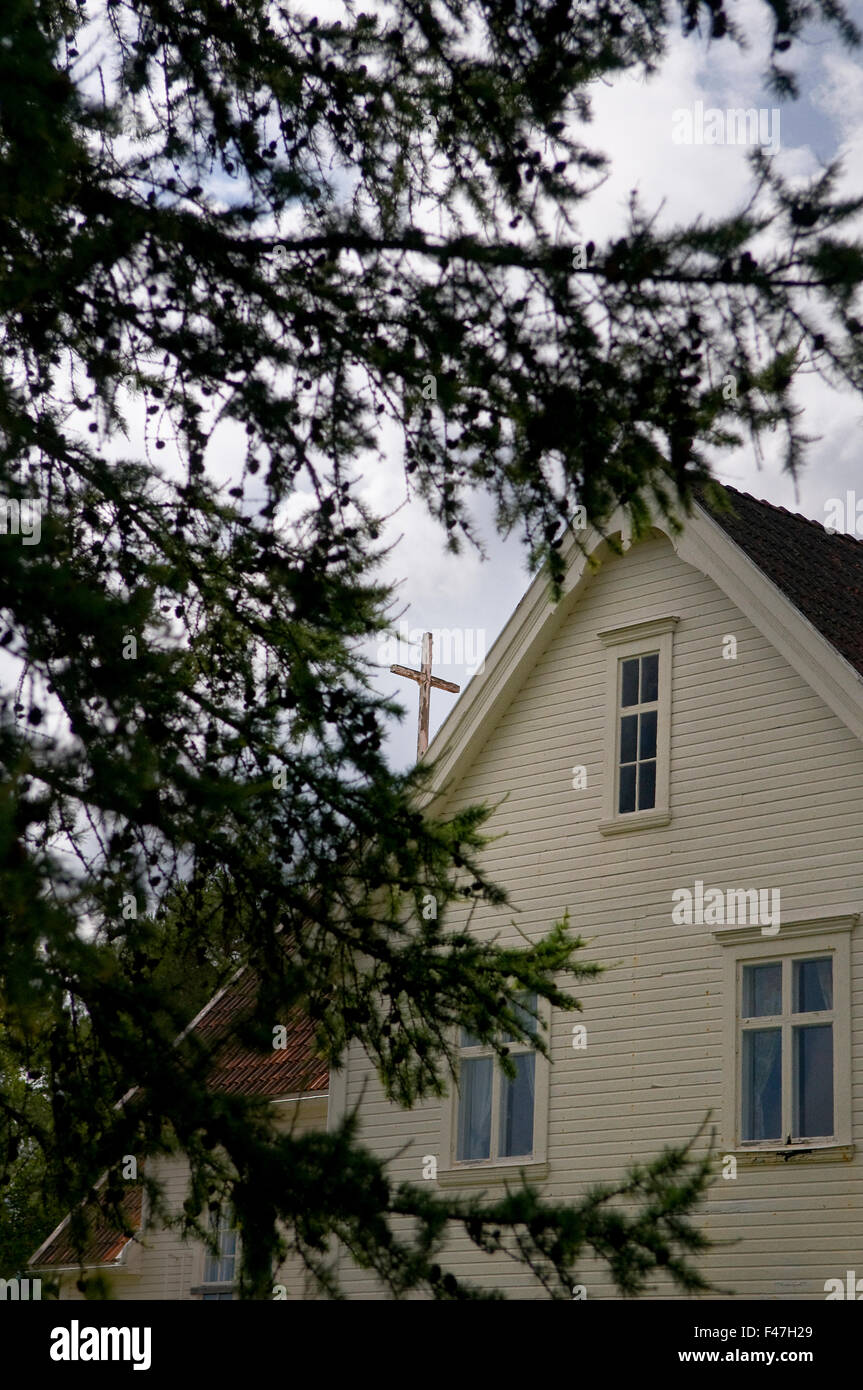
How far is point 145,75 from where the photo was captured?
6777 millimetres

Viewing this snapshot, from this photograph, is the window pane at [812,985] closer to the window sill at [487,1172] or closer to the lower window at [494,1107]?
the lower window at [494,1107]

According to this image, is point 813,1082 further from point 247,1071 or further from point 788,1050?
point 247,1071

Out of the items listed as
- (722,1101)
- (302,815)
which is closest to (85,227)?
(302,815)

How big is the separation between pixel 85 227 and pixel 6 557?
5.94 ft

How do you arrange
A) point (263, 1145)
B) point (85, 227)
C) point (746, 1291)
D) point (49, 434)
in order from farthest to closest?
point (746, 1291) → point (49, 434) → point (85, 227) → point (263, 1145)

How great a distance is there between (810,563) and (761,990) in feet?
14.6

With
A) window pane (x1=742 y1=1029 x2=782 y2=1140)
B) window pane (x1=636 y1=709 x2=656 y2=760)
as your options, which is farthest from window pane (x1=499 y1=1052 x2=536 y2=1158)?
window pane (x1=636 y1=709 x2=656 y2=760)

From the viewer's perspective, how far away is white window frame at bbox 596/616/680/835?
577 inches

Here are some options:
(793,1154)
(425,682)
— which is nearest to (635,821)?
(793,1154)

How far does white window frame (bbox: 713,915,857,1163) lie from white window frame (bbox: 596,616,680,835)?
146 cm

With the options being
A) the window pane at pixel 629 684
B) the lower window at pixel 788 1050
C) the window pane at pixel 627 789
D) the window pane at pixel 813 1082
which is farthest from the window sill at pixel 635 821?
the window pane at pixel 813 1082

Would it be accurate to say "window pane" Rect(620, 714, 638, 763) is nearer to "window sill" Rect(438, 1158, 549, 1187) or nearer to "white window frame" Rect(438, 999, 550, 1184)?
"white window frame" Rect(438, 999, 550, 1184)

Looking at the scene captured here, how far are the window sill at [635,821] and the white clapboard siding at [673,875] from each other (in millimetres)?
88
